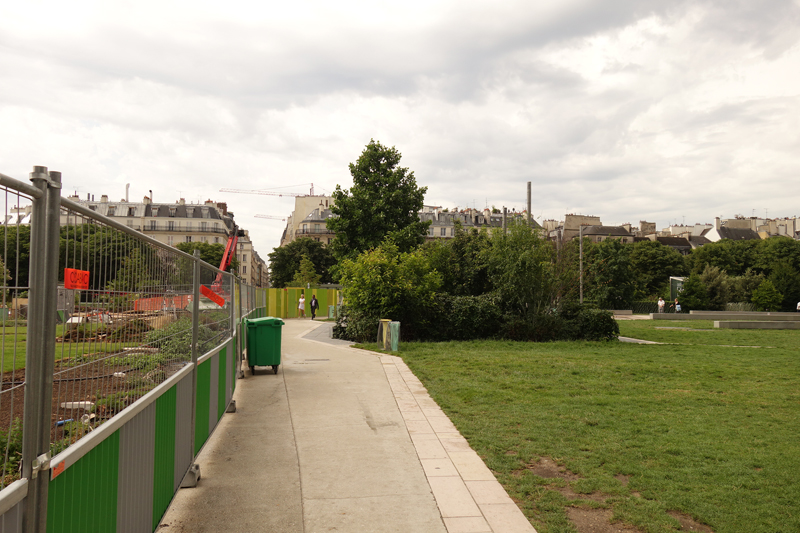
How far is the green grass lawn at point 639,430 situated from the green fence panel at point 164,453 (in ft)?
9.03

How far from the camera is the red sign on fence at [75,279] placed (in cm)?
244

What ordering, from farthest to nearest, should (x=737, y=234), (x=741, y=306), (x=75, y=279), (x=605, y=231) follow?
(x=737, y=234) → (x=605, y=231) → (x=741, y=306) → (x=75, y=279)

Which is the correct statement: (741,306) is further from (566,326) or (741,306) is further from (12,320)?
(12,320)

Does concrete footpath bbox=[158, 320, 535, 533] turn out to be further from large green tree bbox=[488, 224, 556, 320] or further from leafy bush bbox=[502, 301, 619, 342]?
leafy bush bbox=[502, 301, 619, 342]

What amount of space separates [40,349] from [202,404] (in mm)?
3956

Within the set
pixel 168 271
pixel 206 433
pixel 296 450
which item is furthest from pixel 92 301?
pixel 296 450

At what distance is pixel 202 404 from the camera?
233 inches

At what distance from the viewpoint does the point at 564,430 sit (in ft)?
24.1

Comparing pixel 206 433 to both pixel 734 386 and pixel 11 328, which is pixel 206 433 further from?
pixel 734 386

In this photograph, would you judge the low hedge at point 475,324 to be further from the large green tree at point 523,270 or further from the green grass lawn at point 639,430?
the green grass lawn at point 639,430

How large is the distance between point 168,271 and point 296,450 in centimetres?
299

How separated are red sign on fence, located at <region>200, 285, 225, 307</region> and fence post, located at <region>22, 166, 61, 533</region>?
3806 mm

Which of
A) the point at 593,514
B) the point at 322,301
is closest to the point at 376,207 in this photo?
A: the point at 322,301

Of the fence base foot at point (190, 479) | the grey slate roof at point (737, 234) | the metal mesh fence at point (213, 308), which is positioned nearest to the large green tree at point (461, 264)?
the metal mesh fence at point (213, 308)
